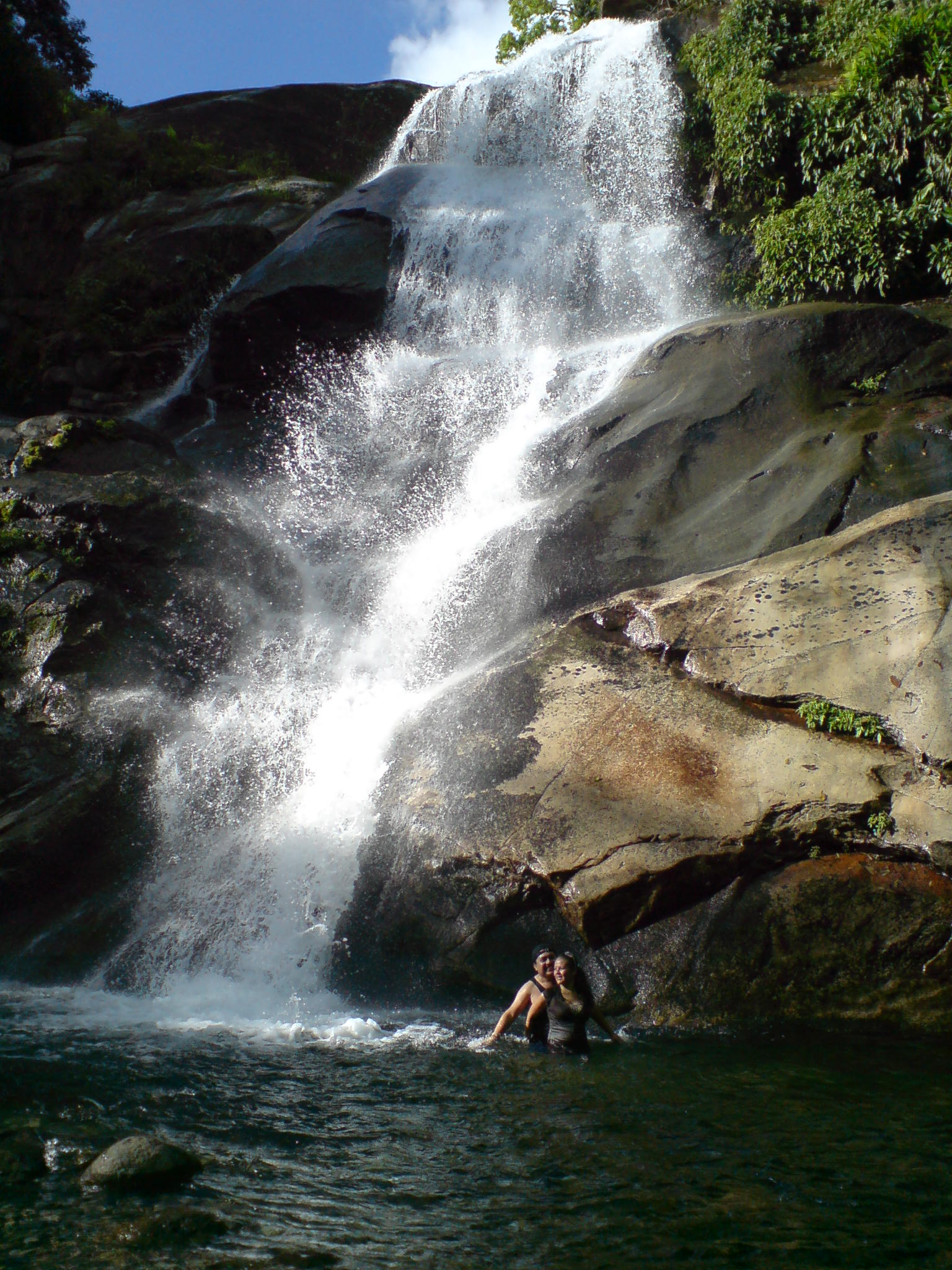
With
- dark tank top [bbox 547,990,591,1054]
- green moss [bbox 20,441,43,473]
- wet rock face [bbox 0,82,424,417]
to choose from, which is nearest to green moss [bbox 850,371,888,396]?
dark tank top [bbox 547,990,591,1054]

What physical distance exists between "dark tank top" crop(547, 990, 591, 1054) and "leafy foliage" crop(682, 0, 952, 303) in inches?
440

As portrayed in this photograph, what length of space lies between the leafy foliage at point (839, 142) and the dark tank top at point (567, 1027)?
11.2 m

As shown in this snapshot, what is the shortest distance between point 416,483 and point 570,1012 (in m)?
9.00

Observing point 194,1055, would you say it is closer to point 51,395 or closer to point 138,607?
point 138,607

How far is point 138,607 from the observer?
12.3 meters

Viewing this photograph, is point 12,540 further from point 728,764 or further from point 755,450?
point 728,764

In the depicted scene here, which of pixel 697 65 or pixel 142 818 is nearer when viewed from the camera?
pixel 142 818

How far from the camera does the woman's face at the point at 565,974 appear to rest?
6766 mm

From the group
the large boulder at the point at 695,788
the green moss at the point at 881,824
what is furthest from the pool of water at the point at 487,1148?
the green moss at the point at 881,824

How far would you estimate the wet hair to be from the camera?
22.1 feet

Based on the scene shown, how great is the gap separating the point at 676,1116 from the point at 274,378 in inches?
606

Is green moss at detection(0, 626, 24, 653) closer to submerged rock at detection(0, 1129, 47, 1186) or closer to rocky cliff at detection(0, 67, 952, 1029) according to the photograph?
rocky cliff at detection(0, 67, 952, 1029)

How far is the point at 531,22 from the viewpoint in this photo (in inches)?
1125

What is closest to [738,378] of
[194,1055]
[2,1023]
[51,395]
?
[194,1055]
